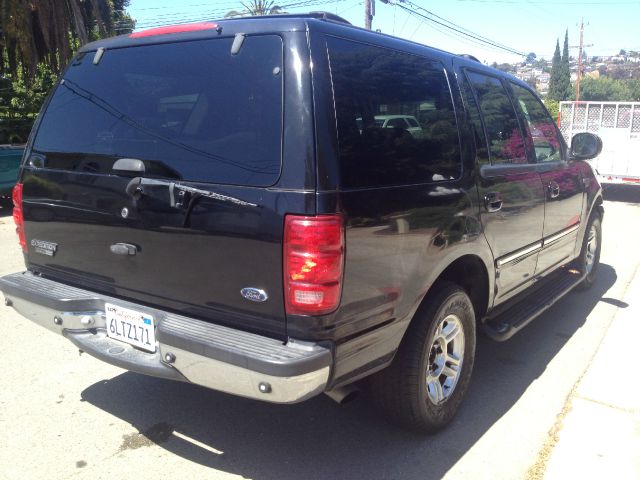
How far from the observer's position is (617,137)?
1359 centimetres

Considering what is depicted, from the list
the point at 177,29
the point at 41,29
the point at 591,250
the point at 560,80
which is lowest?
the point at 591,250

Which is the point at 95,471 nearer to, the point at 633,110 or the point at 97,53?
the point at 97,53

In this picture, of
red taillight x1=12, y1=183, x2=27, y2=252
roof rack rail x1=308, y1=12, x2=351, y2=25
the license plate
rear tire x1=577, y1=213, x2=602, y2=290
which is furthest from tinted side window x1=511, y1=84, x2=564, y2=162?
red taillight x1=12, y1=183, x2=27, y2=252

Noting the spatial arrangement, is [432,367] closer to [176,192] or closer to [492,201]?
[492,201]

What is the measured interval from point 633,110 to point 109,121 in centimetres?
1362

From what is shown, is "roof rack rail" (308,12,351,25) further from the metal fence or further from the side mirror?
the metal fence

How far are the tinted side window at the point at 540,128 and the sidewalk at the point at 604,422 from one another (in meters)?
1.58

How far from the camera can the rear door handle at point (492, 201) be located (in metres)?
3.34

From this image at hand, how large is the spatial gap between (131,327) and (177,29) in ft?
4.73

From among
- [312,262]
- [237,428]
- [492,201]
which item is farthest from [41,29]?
[312,262]

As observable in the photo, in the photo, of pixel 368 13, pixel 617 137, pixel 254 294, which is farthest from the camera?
pixel 368 13

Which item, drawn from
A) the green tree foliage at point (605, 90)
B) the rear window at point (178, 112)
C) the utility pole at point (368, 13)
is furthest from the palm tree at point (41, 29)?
the green tree foliage at point (605, 90)

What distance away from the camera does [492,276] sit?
3502mm

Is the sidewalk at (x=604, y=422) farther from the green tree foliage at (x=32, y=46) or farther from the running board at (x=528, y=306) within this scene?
the green tree foliage at (x=32, y=46)
